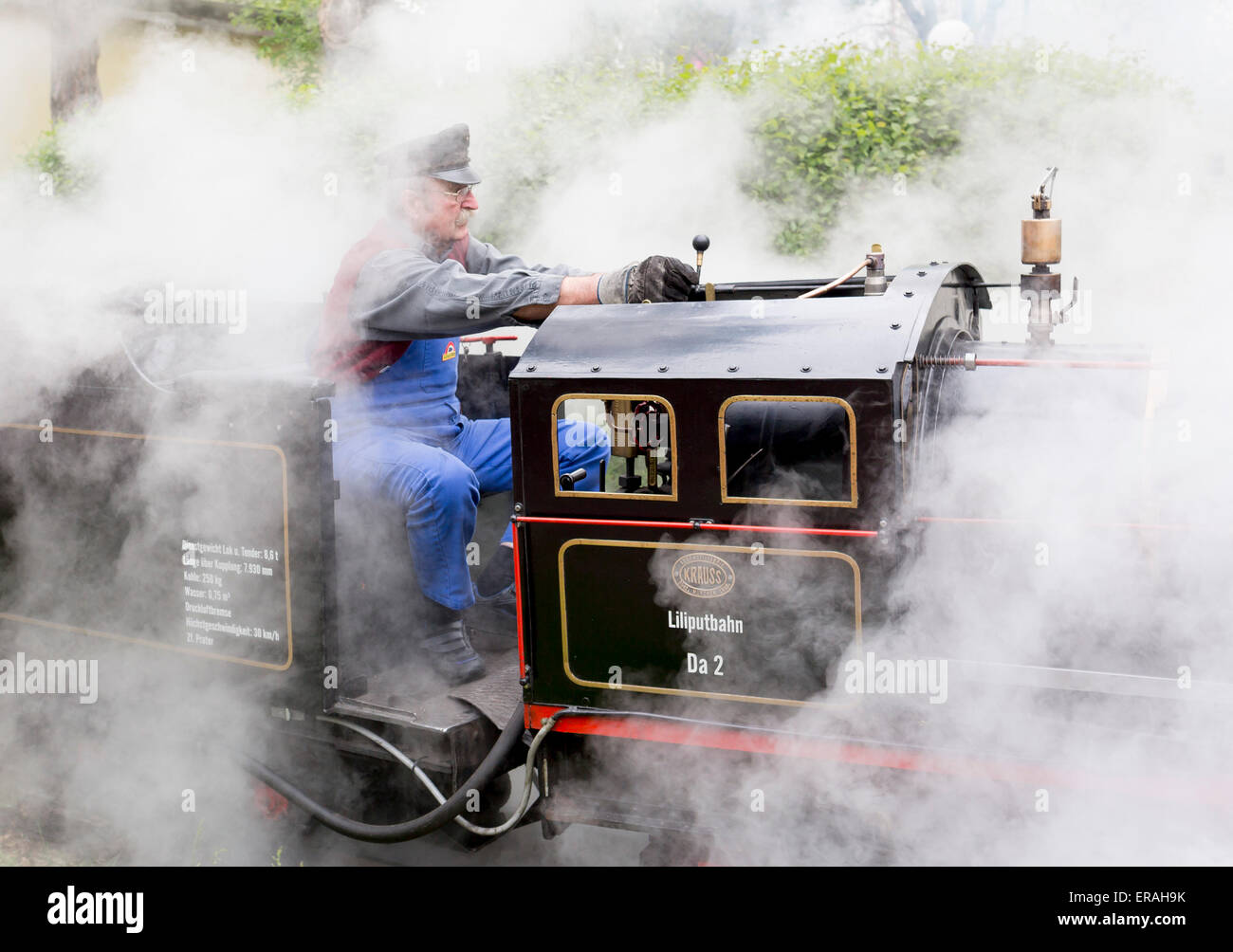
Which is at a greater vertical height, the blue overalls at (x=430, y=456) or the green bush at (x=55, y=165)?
the green bush at (x=55, y=165)

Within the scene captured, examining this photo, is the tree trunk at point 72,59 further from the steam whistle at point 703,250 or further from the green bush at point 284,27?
the steam whistle at point 703,250

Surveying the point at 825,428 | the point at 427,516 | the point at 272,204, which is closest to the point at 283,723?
the point at 427,516

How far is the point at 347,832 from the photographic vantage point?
349 cm

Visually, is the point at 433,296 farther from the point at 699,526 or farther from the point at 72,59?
the point at 72,59

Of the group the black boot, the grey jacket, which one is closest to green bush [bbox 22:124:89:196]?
the grey jacket

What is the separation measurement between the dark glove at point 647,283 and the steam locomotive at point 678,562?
10 centimetres

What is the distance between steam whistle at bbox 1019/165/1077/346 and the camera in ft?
9.84

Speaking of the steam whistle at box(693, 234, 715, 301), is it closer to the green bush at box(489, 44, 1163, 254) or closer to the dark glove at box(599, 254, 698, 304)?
the dark glove at box(599, 254, 698, 304)

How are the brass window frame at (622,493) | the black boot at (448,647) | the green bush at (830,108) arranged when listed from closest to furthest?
the brass window frame at (622,493)
the black boot at (448,647)
the green bush at (830,108)

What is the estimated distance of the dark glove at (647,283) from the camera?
3229 millimetres

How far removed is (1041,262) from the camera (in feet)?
9.89

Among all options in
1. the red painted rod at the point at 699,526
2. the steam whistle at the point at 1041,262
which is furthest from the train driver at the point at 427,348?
the steam whistle at the point at 1041,262

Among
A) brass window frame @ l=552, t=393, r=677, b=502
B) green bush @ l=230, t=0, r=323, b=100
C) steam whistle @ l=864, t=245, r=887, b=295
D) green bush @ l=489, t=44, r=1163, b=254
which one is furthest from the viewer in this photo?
green bush @ l=230, t=0, r=323, b=100

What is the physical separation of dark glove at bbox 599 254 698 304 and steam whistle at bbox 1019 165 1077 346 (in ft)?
2.93
